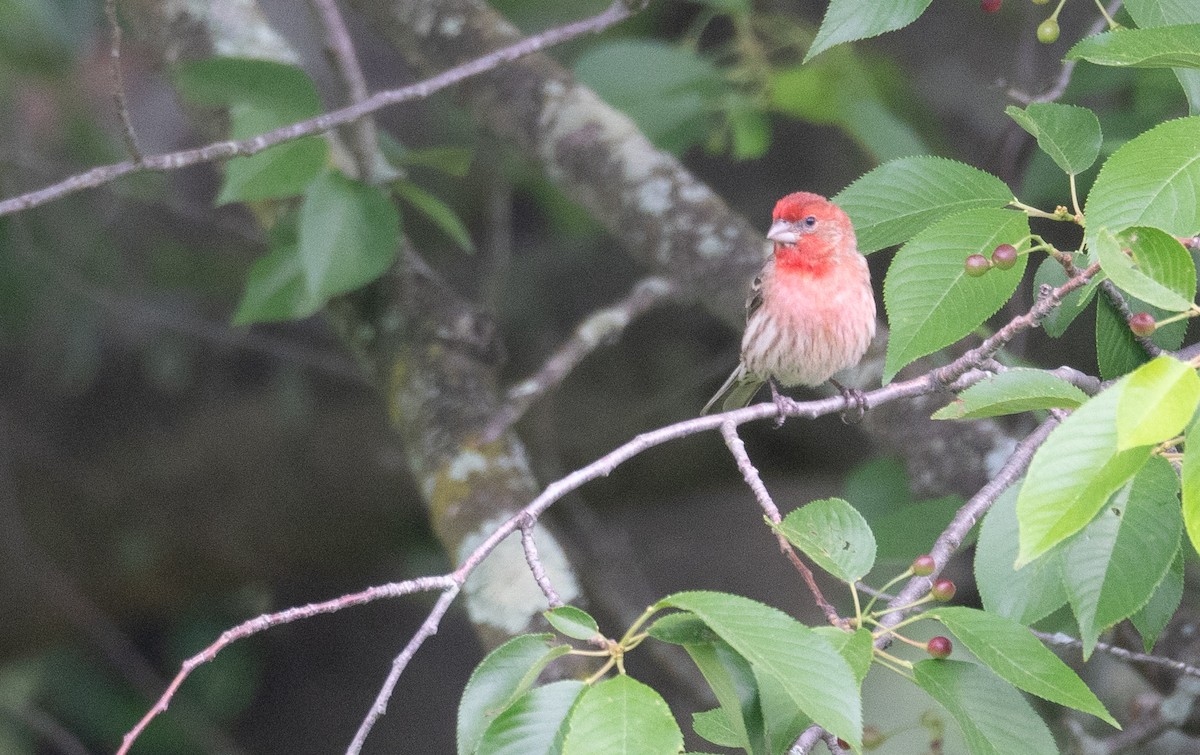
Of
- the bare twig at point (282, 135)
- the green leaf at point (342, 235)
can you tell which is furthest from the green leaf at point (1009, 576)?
the green leaf at point (342, 235)

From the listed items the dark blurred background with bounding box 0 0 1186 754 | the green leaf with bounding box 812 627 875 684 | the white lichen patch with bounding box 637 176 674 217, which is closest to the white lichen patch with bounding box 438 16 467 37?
A: the dark blurred background with bounding box 0 0 1186 754

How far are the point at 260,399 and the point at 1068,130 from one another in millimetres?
4078

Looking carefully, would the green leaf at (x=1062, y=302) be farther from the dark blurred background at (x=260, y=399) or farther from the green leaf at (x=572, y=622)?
the dark blurred background at (x=260, y=399)

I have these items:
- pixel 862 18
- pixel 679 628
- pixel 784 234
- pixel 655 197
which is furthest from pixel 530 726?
pixel 655 197

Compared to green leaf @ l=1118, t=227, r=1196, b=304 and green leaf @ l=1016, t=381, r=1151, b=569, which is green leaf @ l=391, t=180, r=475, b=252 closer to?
green leaf @ l=1118, t=227, r=1196, b=304

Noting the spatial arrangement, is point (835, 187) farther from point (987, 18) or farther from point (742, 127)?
point (742, 127)

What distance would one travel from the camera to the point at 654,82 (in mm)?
4012

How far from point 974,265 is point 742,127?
2248 millimetres

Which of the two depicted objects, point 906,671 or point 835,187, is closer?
point 906,671

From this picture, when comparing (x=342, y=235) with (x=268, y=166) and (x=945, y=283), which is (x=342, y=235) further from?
(x=945, y=283)

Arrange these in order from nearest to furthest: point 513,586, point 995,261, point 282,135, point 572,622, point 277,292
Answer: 1. point 572,622
2. point 995,261
3. point 282,135
4. point 513,586
5. point 277,292

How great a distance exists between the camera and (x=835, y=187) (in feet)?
17.9

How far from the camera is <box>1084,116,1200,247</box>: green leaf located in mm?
1718

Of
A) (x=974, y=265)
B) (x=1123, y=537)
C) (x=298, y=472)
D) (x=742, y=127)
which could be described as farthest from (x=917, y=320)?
(x=298, y=472)
